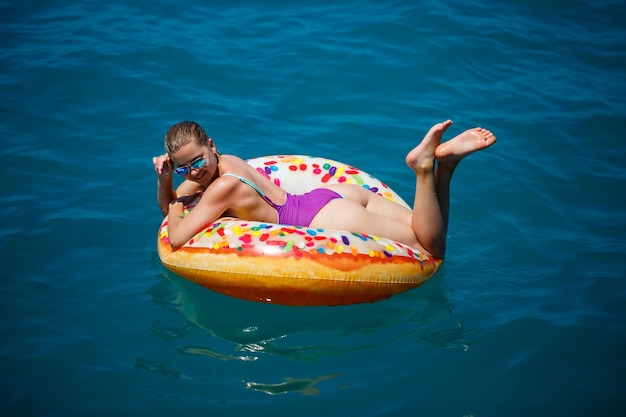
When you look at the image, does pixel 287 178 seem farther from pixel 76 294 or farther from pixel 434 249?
Result: pixel 76 294

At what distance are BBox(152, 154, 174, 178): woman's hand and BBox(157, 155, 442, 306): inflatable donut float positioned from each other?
57 centimetres

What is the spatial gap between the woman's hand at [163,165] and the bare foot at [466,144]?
82.3 inches

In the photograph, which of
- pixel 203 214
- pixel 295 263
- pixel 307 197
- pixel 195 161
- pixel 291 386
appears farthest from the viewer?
pixel 307 197

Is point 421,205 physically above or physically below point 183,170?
below

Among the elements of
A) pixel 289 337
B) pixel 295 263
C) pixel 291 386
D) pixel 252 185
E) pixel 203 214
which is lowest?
pixel 291 386

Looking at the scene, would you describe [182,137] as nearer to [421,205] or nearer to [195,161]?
[195,161]

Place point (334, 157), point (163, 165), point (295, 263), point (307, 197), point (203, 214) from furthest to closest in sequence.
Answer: point (334, 157) < point (307, 197) < point (163, 165) < point (203, 214) < point (295, 263)

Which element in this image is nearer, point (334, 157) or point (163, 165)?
point (163, 165)

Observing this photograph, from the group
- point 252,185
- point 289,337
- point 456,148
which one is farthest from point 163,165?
point 456,148

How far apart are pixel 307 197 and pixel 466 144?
4.43 feet

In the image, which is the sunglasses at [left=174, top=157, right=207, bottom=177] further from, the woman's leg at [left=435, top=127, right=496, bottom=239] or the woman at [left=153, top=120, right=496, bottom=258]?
the woman's leg at [left=435, top=127, right=496, bottom=239]

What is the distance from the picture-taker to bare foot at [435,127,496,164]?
201 inches

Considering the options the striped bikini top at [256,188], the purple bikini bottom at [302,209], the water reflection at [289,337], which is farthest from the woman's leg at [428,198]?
the striped bikini top at [256,188]

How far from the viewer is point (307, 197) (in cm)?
565
